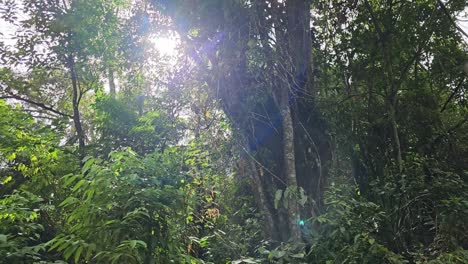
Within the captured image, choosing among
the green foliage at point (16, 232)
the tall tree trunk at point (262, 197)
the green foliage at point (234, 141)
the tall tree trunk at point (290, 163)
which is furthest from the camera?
the tall tree trunk at point (262, 197)

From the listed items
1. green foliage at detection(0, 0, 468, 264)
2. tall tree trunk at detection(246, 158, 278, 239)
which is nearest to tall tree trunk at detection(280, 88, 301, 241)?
green foliage at detection(0, 0, 468, 264)

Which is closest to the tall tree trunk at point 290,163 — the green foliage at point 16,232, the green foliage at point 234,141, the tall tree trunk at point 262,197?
the green foliage at point 234,141

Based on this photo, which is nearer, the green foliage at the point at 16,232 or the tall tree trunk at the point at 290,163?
the green foliage at the point at 16,232

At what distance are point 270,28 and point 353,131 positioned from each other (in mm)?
1518

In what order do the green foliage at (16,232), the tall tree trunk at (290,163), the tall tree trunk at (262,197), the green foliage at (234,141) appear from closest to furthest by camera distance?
the green foliage at (16,232), the green foliage at (234,141), the tall tree trunk at (290,163), the tall tree trunk at (262,197)

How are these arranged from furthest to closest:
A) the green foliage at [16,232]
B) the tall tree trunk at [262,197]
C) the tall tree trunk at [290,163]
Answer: the tall tree trunk at [262,197], the tall tree trunk at [290,163], the green foliage at [16,232]

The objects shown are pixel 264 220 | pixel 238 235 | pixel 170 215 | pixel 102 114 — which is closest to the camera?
pixel 170 215

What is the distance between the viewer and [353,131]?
4.51 metres

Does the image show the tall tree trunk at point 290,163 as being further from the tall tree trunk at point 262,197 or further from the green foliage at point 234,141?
the tall tree trunk at point 262,197

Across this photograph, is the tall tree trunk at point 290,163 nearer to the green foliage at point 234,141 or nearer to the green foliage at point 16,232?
the green foliage at point 234,141

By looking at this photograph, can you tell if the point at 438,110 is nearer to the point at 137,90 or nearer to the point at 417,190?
the point at 417,190

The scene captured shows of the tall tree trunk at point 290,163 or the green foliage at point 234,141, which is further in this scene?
the tall tree trunk at point 290,163

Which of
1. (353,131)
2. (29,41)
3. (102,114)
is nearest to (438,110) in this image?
(353,131)

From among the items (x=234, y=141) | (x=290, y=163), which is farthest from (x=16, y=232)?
(x=290, y=163)
